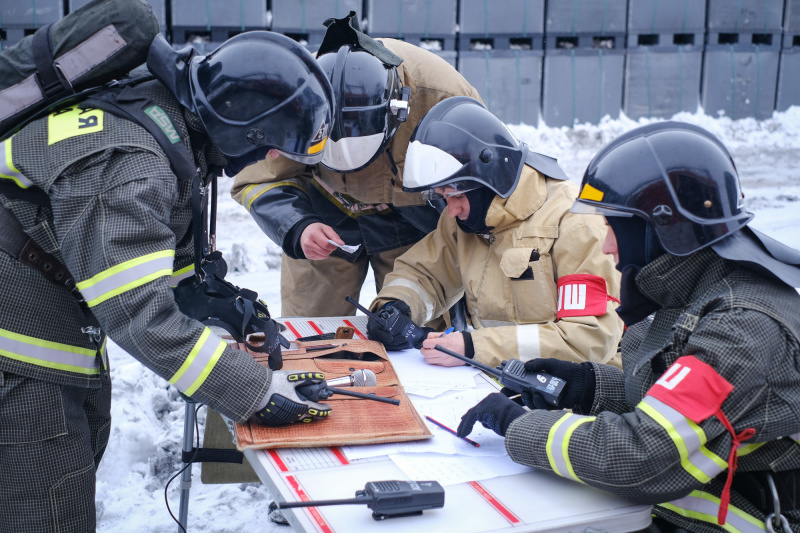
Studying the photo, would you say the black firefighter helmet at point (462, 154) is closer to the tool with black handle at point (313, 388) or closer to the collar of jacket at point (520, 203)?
the collar of jacket at point (520, 203)

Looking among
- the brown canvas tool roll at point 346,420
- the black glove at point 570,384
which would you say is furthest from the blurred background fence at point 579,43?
the black glove at point 570,384

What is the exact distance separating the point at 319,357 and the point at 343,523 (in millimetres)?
985

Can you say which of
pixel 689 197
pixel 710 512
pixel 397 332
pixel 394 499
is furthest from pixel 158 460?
pixel 689 197

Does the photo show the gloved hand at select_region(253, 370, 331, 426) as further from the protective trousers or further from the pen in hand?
the protective trousers

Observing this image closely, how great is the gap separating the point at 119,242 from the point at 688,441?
1.33 metres

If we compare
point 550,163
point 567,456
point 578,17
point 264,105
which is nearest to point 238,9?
point 578,17

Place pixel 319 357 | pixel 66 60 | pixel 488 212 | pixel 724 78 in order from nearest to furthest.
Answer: pixel 66 60 < pixel 319 357 < pixel 488 212 < pixel 724 78

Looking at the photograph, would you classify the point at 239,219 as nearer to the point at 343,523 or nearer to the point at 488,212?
the point at 488,212

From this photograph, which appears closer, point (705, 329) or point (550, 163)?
point (705, 329)

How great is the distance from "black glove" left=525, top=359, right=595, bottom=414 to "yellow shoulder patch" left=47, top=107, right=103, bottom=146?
4.38ft

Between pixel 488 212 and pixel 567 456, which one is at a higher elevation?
pixel 488 212

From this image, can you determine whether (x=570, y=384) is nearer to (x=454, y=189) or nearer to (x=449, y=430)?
(x=449, y=430)

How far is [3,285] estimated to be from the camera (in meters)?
1.93

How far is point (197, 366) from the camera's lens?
5.90 ft
